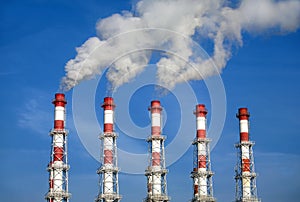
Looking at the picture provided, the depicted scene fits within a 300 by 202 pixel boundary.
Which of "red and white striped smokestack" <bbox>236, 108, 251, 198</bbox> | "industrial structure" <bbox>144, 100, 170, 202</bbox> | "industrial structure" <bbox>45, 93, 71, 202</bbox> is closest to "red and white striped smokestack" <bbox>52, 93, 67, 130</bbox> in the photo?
"industrial structure" <bbox>45, 93, 71, 202</bbox>

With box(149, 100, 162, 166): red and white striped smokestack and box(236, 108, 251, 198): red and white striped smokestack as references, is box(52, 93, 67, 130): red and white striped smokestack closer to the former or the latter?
box(149, 100, 162, 166): red and white striped smokestack

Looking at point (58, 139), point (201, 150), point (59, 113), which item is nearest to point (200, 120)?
point (201, 150)

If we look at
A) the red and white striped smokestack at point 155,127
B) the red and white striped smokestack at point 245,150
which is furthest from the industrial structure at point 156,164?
the red and white striped smokestack at point 245,150

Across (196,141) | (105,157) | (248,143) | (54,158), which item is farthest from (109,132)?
(248,143)

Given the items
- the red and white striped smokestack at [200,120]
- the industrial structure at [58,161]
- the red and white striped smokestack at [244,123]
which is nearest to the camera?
the industrial structure at [58,161]

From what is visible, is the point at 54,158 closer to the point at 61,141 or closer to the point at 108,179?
the point at 61,141

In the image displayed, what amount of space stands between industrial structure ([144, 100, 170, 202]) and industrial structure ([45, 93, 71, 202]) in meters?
12.8

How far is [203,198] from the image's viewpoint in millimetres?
80062

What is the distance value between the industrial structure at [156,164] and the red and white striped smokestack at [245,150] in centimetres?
1171

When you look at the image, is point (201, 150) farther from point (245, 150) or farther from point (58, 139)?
point (58, 139)

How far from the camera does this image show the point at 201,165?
81.8 meters

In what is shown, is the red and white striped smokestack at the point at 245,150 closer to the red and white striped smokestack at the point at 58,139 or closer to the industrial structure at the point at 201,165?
the industrial structure at the point at 201,165

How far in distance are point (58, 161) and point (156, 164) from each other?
1450cm

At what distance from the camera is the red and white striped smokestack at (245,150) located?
261 ft
